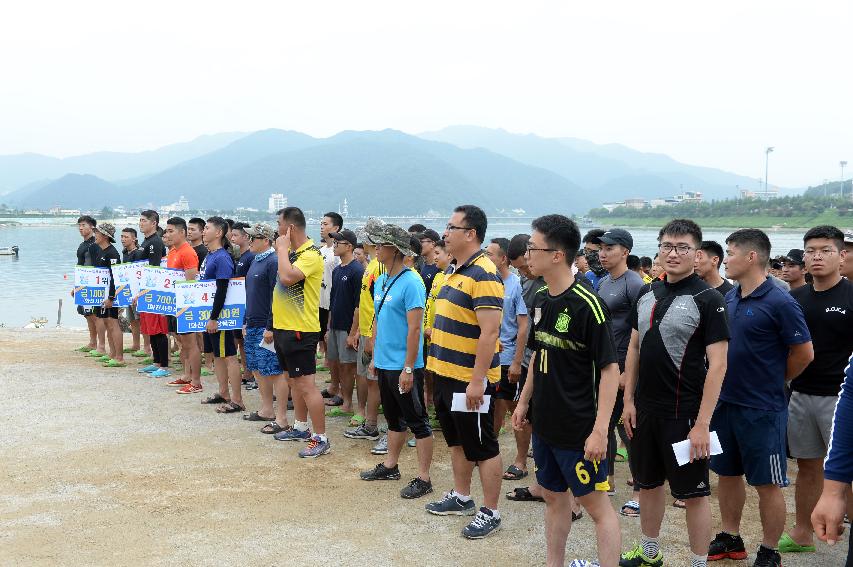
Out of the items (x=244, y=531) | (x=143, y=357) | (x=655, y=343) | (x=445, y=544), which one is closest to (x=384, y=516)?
(x=445, y=544)

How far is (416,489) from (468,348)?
1.57 m

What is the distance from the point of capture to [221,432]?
7418 millimetres

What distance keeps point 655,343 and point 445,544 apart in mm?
2136

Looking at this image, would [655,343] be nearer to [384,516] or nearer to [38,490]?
[384,516]

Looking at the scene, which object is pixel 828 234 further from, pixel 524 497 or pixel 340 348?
pixel 340 348

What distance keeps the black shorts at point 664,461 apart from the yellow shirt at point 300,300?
3.57 meters

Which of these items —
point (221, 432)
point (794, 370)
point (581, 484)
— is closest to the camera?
point (581, 484)

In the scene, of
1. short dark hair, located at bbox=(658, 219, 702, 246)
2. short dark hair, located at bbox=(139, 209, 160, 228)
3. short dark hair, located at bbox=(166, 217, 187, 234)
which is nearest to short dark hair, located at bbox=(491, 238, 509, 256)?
short dark hair, located at bbox=(658, 219, 702, 246)

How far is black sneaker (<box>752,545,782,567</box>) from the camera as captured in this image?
13.9 feet

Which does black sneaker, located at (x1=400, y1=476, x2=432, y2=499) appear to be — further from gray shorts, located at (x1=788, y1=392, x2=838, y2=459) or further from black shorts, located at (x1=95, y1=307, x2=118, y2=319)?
black shorts, located at (x1=95, y1=307, x2=118, y2=319)

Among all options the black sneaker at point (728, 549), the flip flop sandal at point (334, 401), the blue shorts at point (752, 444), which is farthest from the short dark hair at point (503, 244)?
the flip flop sandal at point (334, 401)

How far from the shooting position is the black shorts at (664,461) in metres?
3.87

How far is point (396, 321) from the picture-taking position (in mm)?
5797

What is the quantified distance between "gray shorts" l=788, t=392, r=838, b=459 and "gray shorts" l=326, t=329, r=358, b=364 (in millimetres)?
4845
